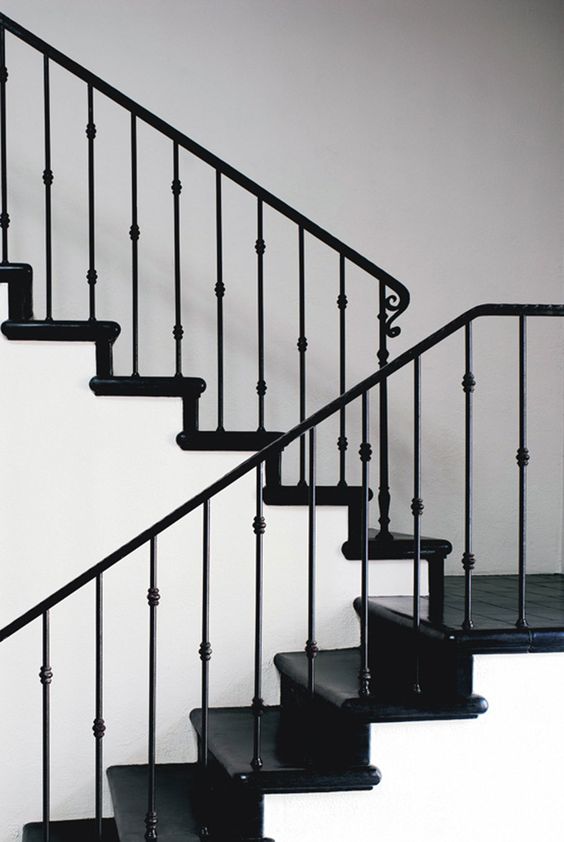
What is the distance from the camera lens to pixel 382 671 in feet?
11.7

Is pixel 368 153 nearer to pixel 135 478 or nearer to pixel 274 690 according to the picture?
pixel 135 478

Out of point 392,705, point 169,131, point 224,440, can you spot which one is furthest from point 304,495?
point 169,131

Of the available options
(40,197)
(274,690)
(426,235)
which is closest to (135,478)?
(274,690)

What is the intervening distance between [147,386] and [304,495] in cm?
65

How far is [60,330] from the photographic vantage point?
3.84 meters

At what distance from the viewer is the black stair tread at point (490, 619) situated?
3201 mm

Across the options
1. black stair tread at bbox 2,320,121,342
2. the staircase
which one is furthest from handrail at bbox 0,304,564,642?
black stair tread at bbox 2,320,121,342

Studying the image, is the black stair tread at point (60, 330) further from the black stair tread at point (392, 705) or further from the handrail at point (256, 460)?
the black stair tread at point (392, 705)

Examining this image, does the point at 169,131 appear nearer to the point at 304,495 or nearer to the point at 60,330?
the point at 60,330

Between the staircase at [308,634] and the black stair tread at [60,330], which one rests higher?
the black stair tread at [60,330]

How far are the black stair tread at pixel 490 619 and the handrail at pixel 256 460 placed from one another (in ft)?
2.30

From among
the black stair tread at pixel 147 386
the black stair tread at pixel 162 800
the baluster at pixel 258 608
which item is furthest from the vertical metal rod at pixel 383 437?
the black stair tread at pixel 162 800

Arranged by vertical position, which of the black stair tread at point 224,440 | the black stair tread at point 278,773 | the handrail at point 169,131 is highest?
the handrail at point 169,131

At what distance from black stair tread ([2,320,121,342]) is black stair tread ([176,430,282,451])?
443 mm
